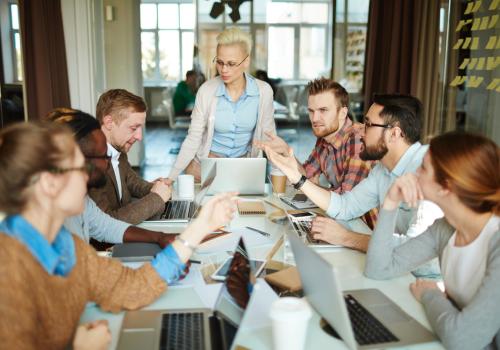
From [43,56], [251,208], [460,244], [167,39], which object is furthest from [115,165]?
[167,39]

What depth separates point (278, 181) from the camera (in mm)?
2848

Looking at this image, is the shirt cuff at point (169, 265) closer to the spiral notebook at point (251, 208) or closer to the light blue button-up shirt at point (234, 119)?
the spiral notebook at point (251, 208)

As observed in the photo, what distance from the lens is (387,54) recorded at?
447cm

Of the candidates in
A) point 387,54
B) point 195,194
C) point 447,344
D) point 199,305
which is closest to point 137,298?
point 199,305

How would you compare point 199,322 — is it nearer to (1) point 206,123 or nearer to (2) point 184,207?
(2) point 184,207

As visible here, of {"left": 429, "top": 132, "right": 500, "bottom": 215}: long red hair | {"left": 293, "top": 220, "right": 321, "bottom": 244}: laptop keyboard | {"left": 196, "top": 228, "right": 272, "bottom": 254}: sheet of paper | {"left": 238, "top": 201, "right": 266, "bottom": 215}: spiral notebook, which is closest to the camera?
{"left": 429, "top": 132, "right": 500, "bottom": 215}: long red hair

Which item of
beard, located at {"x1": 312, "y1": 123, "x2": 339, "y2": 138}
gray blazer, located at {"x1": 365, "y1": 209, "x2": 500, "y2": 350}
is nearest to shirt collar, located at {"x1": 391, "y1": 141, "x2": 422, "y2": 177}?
gray blazer, located at {"x1": 365, "y1": 209, "x2": 500, "y2": 350}

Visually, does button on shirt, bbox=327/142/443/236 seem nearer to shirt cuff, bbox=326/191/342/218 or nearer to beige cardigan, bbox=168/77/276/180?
shirt cuff, bbox=326/191/342/218

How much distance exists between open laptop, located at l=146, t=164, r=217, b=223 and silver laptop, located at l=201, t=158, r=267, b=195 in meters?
0.17

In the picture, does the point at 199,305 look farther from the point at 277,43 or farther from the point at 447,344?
the point at 277,43

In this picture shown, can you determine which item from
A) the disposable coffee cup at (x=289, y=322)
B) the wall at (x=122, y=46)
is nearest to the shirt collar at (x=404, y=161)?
the disposable coffee cup at (x=289, y=322)

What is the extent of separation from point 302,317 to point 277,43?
238 inches

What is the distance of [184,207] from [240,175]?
398 mm

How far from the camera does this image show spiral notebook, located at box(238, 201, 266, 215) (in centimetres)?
246
